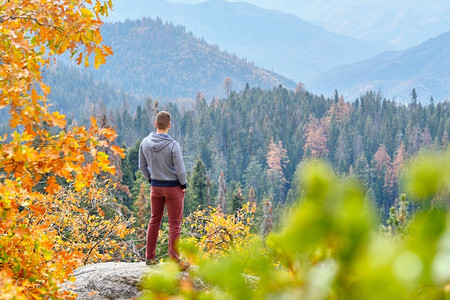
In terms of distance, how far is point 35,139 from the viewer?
444 centimetres

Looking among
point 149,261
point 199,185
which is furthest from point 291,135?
point 149,261

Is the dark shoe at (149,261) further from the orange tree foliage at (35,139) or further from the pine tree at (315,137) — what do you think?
the pine tree at (315,137)

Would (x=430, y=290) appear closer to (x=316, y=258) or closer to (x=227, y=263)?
(x=316, y=258)

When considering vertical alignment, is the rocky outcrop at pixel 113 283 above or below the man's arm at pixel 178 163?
below

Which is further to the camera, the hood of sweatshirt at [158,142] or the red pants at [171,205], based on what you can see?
the red pants at [171,205]

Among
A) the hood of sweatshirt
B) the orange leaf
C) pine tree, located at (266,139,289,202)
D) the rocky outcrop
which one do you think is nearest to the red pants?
the hood of sweatshirt

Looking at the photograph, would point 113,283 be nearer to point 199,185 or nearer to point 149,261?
point 149,261

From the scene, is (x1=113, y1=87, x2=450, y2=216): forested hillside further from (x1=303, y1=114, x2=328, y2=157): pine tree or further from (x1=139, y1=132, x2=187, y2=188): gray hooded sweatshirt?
(x1=139, y1=132, x2=187, y2=188): gray hooded sweatshirt

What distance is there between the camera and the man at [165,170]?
575cm

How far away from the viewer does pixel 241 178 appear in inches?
4210

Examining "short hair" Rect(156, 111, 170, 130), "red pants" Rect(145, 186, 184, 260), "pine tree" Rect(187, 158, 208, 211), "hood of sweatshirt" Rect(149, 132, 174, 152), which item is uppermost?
"short hair" Rect(156, 111, 170, 130)

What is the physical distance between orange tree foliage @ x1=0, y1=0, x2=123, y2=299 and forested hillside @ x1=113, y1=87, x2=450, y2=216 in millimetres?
87960

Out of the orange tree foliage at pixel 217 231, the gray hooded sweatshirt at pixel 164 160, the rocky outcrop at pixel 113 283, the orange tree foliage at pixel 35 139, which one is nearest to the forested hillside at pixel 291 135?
the orange tree foliage at pixel 217 231

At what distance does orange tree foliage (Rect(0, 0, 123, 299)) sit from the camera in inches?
145
